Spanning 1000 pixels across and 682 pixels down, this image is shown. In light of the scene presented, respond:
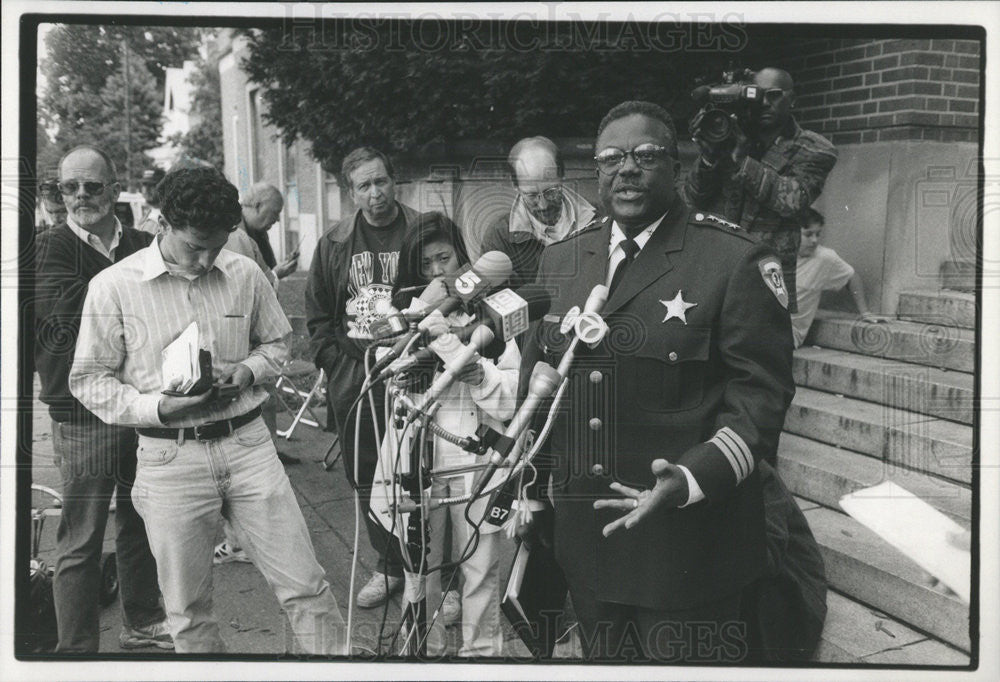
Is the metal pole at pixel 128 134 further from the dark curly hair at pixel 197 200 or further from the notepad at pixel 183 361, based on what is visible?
the notepad at pixel 183 361

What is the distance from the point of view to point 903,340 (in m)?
3.36

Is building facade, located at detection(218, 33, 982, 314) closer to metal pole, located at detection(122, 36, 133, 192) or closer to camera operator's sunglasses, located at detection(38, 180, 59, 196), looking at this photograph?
metal pole, located at detection(122, 36, 133, 192)

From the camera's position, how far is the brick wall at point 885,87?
3.28m

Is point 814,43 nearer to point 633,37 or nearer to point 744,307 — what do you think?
point 633,37

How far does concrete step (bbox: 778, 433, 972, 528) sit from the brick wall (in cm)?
126

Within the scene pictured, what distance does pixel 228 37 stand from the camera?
10.4 ft

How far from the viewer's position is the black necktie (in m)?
2.72

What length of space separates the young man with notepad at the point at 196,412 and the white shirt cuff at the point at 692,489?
1444 mm

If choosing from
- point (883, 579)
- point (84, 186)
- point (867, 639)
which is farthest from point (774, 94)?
point (84, 186)

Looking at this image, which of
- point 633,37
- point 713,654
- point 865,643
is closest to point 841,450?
point 865,643

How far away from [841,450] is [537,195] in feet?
5.99

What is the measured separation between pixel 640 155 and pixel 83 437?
2364mm

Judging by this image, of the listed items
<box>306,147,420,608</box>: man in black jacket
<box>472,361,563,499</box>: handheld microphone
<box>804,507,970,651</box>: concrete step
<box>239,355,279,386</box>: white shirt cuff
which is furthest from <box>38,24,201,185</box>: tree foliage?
<box>804,507,970,651</box>: concrete step

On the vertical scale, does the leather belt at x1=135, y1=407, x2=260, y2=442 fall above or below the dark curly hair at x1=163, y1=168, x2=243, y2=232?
below
